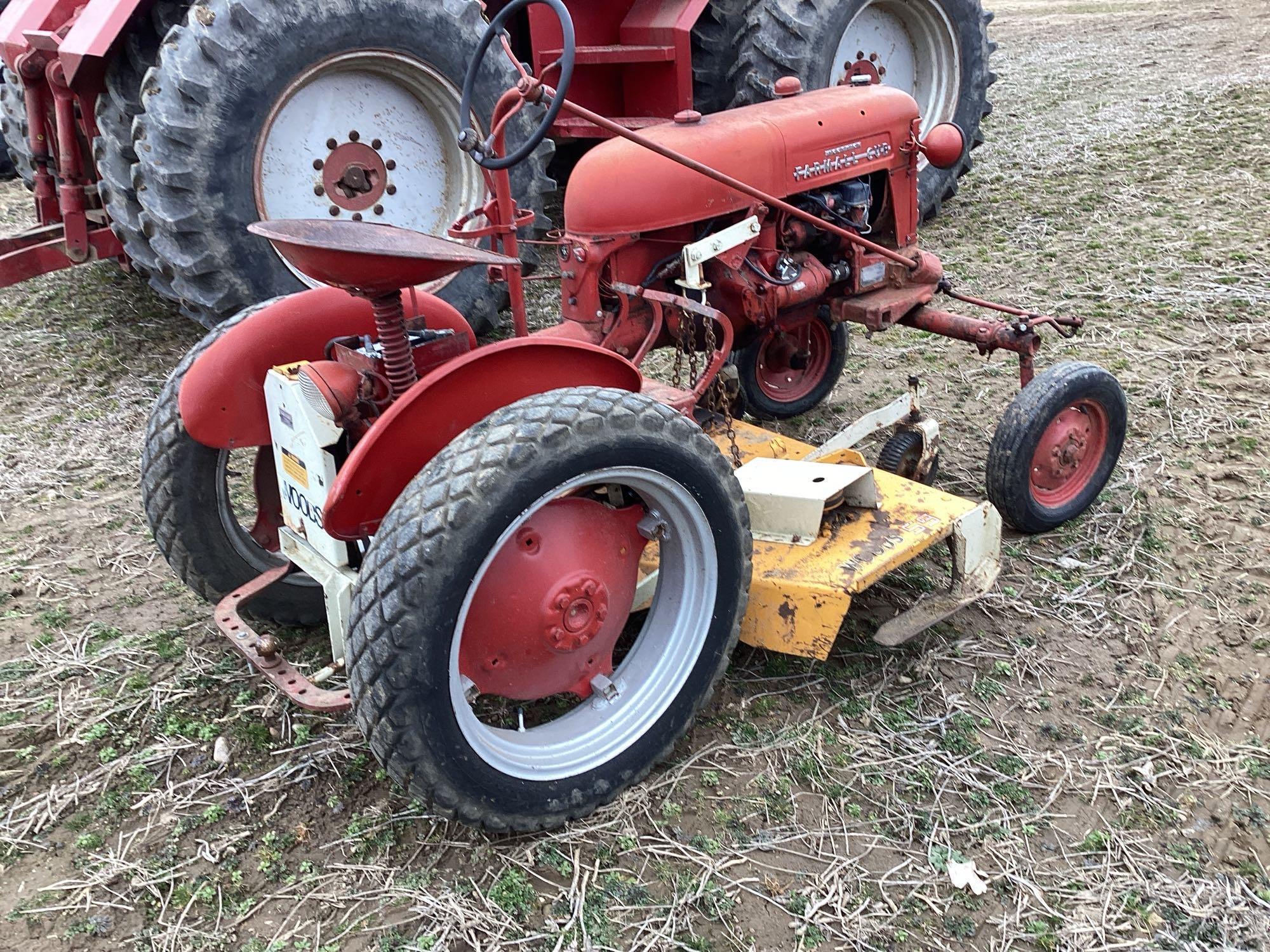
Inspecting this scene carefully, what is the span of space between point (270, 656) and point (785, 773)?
1.16 m

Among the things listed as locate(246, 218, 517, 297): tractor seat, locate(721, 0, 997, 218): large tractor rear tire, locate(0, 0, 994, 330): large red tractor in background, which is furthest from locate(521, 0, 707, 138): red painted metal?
locate(246, 218, 517, 297): tractor seat

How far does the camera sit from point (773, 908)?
6.56 feet

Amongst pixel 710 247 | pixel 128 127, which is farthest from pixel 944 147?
pixel 128 127

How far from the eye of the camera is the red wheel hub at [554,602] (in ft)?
6.93

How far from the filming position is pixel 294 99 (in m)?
3.90

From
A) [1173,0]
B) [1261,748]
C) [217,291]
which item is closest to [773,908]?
[1261,748]

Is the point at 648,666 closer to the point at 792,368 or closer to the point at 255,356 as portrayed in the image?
the point at 255,356

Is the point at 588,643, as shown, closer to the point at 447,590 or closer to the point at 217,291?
the point at 447,590

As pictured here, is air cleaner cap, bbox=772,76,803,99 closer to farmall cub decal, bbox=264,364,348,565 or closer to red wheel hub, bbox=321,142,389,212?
red wheel hub, bbox=321,142,389,212

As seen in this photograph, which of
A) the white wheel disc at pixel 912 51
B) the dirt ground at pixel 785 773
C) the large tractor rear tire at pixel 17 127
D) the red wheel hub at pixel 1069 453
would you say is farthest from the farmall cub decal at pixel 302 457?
the large tractor rear tire at pixel 17 127

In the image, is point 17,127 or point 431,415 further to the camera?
point 17,127

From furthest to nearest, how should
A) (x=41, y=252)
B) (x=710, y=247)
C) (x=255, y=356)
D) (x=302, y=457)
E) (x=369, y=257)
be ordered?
(x=41, y=252) < (x=710, y=247) < (x=255, y=356) < (x=302, y=457) < (x=369, y=257)

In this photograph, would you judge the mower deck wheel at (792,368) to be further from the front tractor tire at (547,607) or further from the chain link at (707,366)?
the front tractor tire at (547,607)

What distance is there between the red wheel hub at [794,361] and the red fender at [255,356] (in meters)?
1.60
